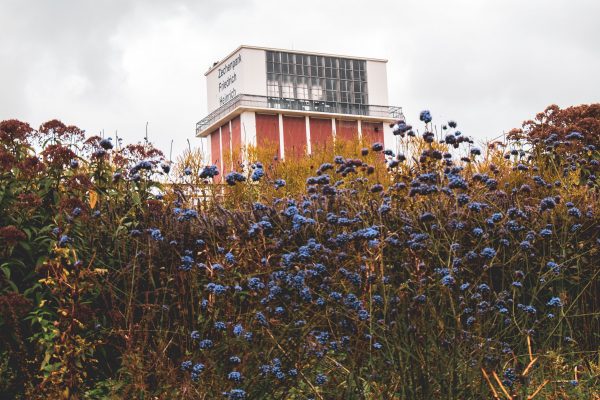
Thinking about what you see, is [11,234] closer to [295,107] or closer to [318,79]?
[295,107]

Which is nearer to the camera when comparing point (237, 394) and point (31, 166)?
point (237, 394)

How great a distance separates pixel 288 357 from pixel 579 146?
8.86 m

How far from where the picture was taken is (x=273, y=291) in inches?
178

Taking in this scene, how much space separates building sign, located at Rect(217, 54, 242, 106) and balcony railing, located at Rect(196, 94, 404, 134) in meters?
1.42

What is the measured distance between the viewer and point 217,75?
219 ft

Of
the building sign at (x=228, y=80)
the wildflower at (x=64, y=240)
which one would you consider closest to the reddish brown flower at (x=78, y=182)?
the wildflower at (x=64, y=240)

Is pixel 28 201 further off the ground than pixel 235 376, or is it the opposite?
pixel 28 201

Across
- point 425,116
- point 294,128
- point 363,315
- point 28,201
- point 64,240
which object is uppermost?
point 294,128

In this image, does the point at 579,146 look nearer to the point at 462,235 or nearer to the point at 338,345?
the point at 462,235

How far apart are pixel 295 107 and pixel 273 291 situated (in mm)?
56781

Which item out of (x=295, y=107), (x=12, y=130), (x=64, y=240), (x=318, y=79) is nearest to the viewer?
(x=64, y=240)

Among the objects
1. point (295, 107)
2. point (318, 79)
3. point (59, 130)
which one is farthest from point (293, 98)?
point (59, 130)

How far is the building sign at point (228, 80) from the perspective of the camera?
205 ft

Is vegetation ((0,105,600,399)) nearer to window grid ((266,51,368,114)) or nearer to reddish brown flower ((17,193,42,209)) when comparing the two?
reddish brown flower ((17,193,42,209))
